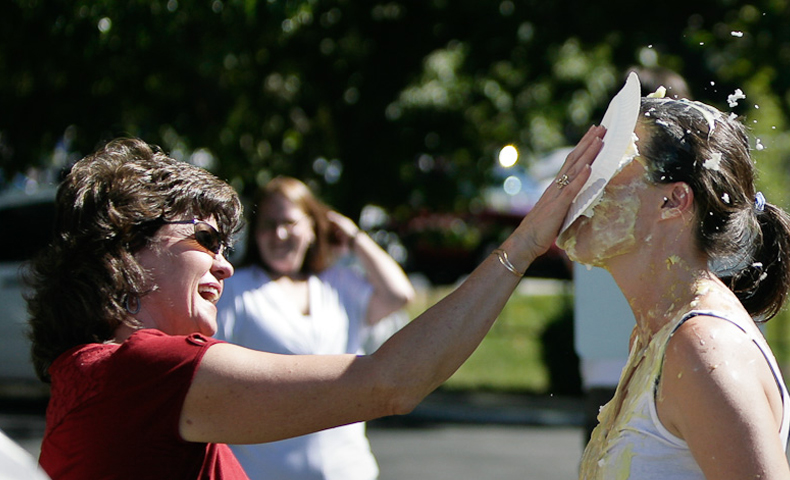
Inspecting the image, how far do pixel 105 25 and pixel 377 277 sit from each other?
4.98 ft

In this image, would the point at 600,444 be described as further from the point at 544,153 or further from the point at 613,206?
the point at 544,153

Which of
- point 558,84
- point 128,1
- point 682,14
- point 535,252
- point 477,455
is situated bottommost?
point 477,455

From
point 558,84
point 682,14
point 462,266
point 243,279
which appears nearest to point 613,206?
point 243,279

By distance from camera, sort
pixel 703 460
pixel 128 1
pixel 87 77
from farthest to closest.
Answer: pixel 87 77 < pixel 128 1 < pixel 703 460

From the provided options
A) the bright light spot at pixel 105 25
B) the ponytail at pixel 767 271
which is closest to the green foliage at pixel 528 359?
the bright light spot at pixel 105 25

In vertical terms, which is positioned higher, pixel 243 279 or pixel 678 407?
pixel 678 407

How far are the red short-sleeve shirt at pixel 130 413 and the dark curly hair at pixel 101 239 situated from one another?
149 millimetres

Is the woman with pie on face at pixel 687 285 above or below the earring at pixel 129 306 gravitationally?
below

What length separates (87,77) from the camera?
17.5 ft

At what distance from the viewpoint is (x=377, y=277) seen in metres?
3.84

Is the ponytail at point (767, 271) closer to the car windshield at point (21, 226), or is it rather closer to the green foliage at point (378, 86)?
the green foliage at point (378, 86)

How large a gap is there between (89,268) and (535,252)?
3.11 feet

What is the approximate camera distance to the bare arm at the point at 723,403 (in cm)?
148

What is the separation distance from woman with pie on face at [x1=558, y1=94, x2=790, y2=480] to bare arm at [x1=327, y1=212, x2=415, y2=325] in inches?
74.4
